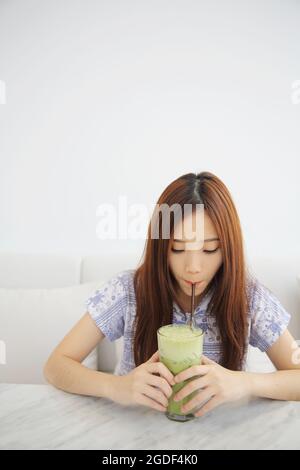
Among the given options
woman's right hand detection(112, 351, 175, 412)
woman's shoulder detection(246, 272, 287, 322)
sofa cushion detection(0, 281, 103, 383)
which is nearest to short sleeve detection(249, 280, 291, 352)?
woman's shoulder detection(246, 272, 287, 322)

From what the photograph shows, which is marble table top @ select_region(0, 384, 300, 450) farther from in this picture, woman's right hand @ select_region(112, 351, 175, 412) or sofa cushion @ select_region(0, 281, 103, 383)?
sofa cushion @ select_region(0, 281, 103, 383)

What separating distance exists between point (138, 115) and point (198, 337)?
150 cm

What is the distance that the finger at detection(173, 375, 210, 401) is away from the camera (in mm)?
724

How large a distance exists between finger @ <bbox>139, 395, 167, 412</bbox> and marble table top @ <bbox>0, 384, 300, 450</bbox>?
25mm

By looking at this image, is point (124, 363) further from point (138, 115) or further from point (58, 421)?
point (138, 115)

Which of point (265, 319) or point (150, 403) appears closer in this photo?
point (150, 403)

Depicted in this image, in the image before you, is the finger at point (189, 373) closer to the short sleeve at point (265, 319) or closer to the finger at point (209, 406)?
the finger at point (209, 406)

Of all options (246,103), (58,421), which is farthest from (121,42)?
(58,421)

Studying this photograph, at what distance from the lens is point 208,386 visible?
75 cm

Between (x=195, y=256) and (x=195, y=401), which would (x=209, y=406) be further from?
(x=195, y=256)

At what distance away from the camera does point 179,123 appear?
6.50 feet

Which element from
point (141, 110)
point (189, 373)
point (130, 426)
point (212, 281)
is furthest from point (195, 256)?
point (141, 110)

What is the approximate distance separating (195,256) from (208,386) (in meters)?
0.33

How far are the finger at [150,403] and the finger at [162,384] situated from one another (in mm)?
26
